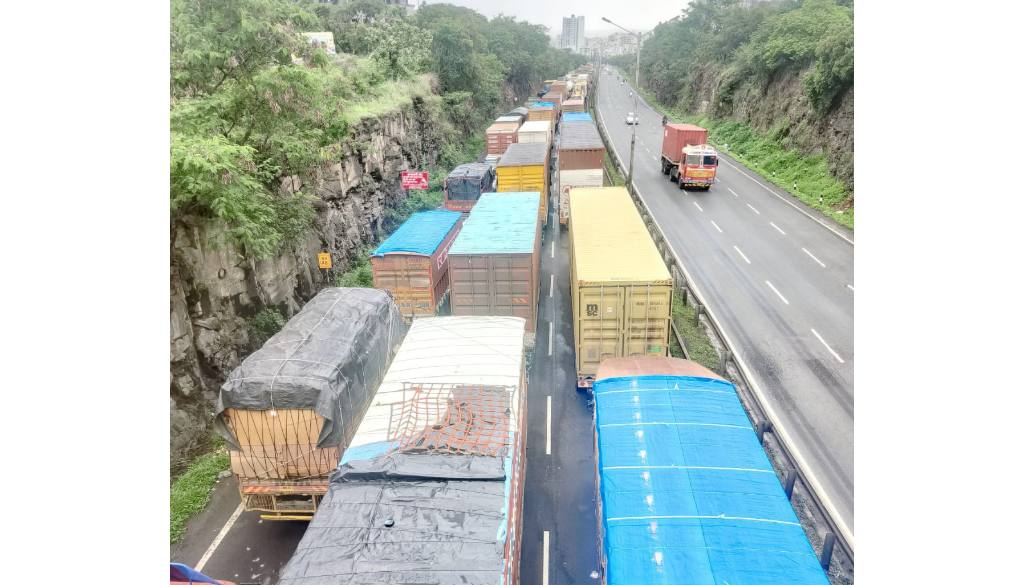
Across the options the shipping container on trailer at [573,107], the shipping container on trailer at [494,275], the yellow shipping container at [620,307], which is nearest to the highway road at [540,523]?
the yellow shipping container at [620,307]

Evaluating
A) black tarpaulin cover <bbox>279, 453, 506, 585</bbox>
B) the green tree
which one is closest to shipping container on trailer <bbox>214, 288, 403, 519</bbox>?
black tarpaulin cover <bbox>279, 453, 506, 585</bbox>

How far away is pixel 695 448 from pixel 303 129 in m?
13.8

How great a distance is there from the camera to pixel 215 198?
11750 mm

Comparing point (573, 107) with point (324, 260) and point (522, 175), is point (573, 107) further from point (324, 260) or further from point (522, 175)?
point (324, 260)

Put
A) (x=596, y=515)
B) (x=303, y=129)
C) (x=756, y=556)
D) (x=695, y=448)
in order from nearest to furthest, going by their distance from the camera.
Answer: (x=756, y=556) → (x=695, y=448) → (x=596, y=515) → (x=303, y=129)

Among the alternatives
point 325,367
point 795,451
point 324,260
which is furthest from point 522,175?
point 795,451

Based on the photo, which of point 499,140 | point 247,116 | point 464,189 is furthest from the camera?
point 499,140

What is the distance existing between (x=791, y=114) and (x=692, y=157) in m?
12.5

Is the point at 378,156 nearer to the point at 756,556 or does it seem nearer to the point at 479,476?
the point at 479,476

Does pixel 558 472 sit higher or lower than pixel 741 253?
lower

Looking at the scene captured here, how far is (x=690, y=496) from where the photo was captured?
741 cm

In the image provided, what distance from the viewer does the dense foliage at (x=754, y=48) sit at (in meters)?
31.0

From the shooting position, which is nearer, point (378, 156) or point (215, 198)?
point (215, 198)

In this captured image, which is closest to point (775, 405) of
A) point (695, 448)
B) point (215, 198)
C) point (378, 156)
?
point (695, 448)
